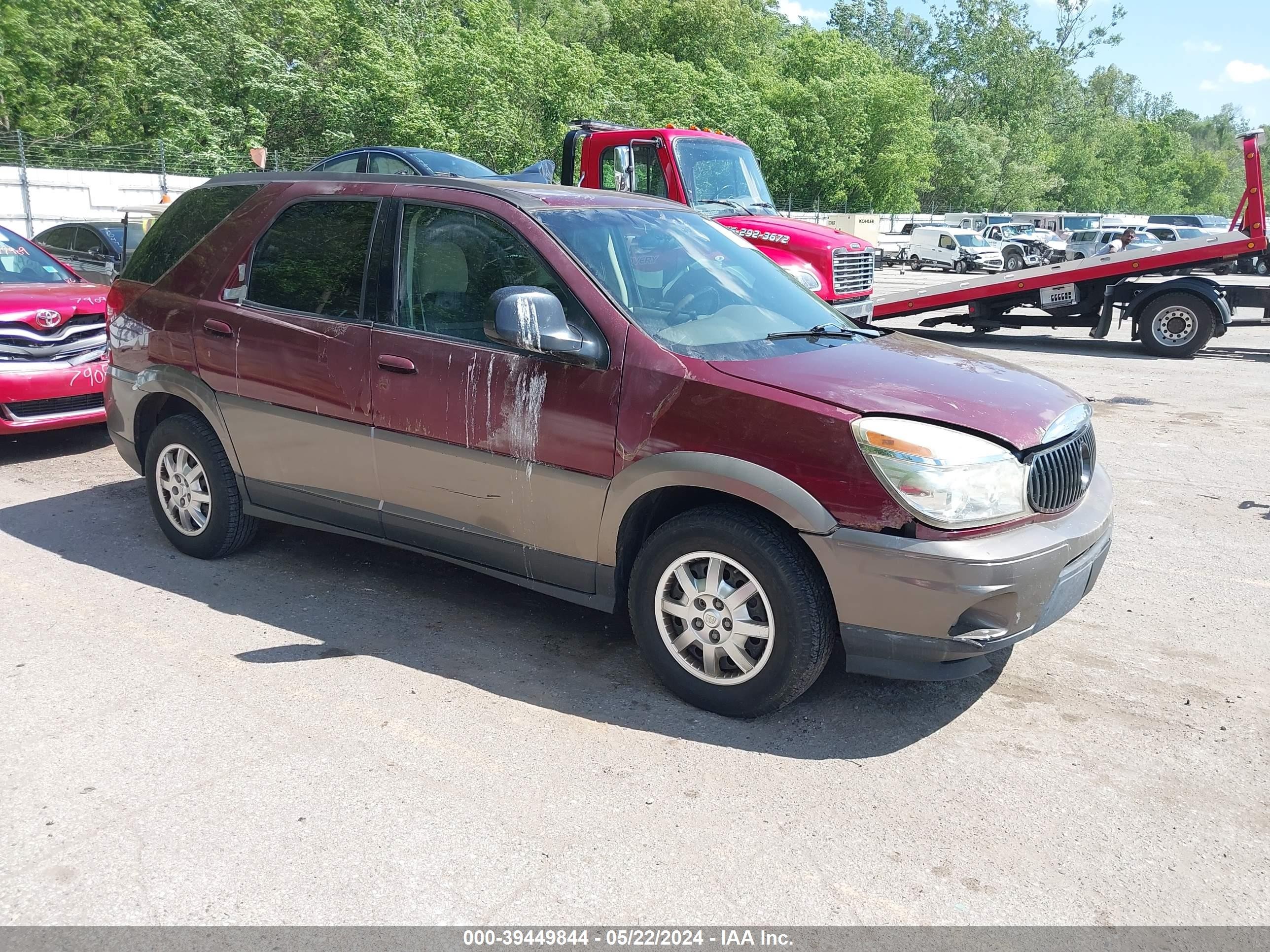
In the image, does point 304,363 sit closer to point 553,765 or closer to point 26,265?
point 553,765

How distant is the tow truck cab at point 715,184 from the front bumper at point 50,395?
541 centimetres

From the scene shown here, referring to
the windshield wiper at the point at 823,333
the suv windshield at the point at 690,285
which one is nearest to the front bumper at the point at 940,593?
the suv windshield at the point at 690,285

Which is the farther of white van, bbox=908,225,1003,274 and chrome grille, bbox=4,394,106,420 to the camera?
white van, bbox=908,225,1003,274

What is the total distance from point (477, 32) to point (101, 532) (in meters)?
35.0

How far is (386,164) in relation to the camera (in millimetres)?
12328

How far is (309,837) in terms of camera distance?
10.3 ft

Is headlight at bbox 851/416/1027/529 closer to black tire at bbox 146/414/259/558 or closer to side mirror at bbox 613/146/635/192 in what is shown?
black tire at bbox 146/414/259/558

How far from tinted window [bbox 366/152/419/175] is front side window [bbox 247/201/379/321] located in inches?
287

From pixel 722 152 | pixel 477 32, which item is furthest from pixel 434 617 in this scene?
pixel 477 32

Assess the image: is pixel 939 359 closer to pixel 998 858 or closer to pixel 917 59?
pixel 998 858

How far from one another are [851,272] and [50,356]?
8126mm

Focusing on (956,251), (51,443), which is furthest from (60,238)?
(956,251)

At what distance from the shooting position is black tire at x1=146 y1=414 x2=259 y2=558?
17.4 ft

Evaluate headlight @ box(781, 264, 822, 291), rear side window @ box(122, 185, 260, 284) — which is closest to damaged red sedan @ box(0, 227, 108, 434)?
rear side window @ box(122, 185, 260, 284)
